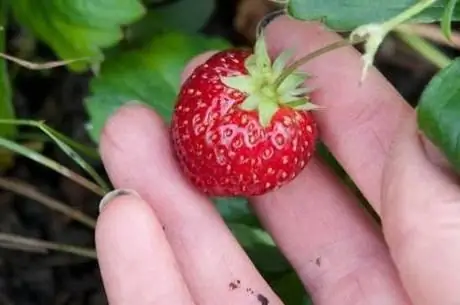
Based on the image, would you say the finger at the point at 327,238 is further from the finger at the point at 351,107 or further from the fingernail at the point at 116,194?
the fingernail at the point at 116,194

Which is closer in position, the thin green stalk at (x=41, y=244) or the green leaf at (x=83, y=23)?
the green leaf at (x=83, y=23)

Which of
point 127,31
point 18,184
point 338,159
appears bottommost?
point 18,184

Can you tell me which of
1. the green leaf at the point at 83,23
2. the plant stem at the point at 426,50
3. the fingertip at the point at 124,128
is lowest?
the fingertip at the point at 124,128

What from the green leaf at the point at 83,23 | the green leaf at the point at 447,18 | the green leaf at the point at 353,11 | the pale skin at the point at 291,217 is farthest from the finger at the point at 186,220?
the green leaf at the point at 447,18

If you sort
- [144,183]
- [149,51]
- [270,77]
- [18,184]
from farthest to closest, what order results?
[18,184]
[149,51]
[144,183]
[270,77]

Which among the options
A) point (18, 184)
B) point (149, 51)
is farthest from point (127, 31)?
point (18, 184)

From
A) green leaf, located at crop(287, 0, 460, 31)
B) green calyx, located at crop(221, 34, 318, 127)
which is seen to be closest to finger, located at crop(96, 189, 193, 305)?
green calyx, located at crop(221, 34, 318, 127)

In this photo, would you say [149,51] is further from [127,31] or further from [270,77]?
[270,77]
